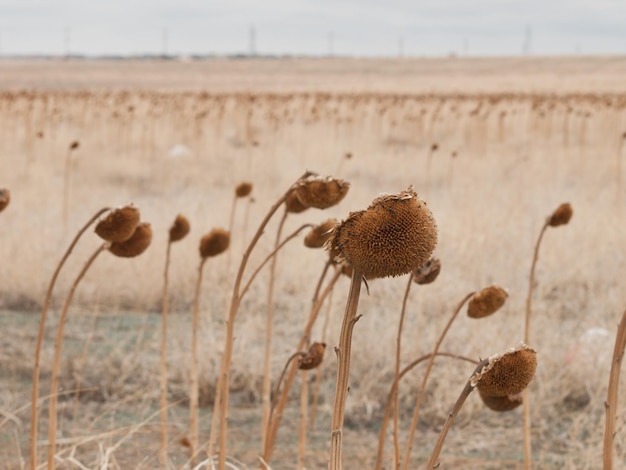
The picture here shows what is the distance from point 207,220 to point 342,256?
575 cm

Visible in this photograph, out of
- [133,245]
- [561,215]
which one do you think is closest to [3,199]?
[133,245]

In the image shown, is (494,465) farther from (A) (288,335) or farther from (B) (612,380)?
(B) (612,380)

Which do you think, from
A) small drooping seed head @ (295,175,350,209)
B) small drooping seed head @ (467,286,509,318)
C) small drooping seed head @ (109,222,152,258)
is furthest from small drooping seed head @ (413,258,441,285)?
small drooping seed head @ (109,222,152,258)

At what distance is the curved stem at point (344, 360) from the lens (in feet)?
2.85

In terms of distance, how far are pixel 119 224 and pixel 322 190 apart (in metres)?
0.36

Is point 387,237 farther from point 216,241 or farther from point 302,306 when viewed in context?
point 302,306

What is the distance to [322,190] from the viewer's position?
1354 mm

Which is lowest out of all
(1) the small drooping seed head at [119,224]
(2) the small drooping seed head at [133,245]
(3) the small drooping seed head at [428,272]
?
(3) the small drooping seed head at [428,272]

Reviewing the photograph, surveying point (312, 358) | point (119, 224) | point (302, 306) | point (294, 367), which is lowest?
point (302, 306)

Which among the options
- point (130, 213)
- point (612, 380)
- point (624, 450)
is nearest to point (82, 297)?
point (624, 450)

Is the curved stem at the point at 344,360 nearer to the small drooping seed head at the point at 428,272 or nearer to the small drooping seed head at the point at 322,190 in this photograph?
the small drooping seed head at the point at 322,190

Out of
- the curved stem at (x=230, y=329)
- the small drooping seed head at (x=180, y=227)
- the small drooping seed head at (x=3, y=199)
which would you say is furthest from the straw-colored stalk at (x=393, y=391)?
the small drooping seed head at (x=3, y=199)

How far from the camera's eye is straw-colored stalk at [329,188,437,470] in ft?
2.91

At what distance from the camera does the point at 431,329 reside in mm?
4605
